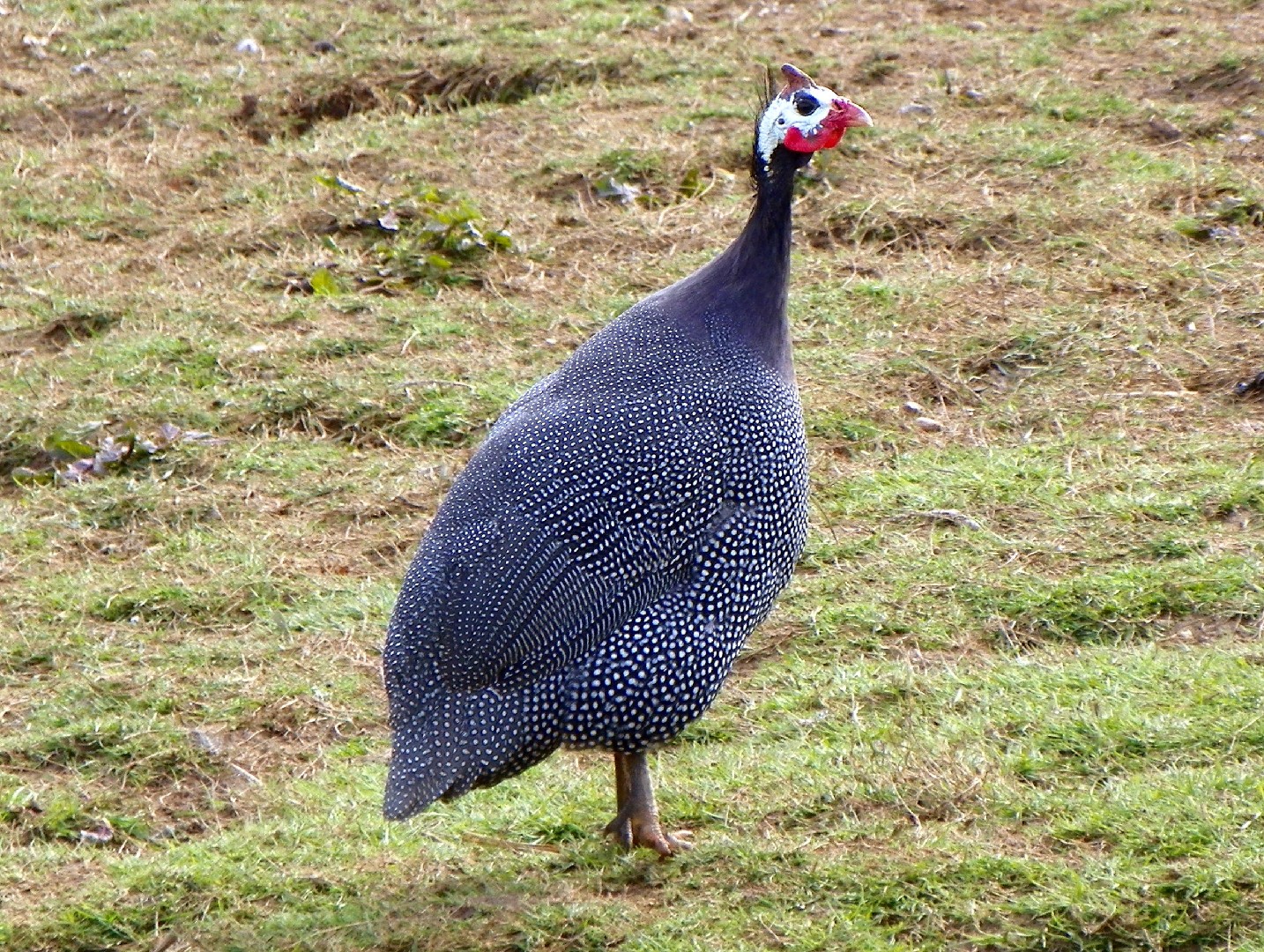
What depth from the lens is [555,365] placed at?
6035 millimetres

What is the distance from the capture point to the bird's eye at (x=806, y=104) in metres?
3.84

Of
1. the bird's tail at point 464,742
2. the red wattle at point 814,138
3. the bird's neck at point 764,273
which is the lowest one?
Answer: the bird's tail at point 464,742

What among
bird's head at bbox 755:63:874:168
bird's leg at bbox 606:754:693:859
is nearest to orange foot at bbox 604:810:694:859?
bird's leg at bbox 606:754:693:859

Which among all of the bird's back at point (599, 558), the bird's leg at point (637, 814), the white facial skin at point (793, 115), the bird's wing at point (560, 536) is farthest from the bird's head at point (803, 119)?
the bird's leg at point (637, 814)

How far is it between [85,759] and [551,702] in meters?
1.40

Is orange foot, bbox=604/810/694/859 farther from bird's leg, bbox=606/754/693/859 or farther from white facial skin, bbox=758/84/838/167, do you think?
white facial skin, bbox=758/84/838/167

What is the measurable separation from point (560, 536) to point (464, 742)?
0.44 m

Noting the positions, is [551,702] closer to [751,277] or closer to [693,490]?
[693,490]

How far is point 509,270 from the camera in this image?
6754 millimetres

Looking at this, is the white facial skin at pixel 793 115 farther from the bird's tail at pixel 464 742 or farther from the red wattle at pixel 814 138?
the bird's tail at pixel 464 742

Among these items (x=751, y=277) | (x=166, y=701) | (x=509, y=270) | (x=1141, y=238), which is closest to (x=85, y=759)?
(x=166, y=701)

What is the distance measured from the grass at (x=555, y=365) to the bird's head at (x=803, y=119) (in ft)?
4.16

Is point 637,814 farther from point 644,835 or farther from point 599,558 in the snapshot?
point 599,558

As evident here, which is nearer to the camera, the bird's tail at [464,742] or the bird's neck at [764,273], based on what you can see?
the bird's tail at [464,742]
